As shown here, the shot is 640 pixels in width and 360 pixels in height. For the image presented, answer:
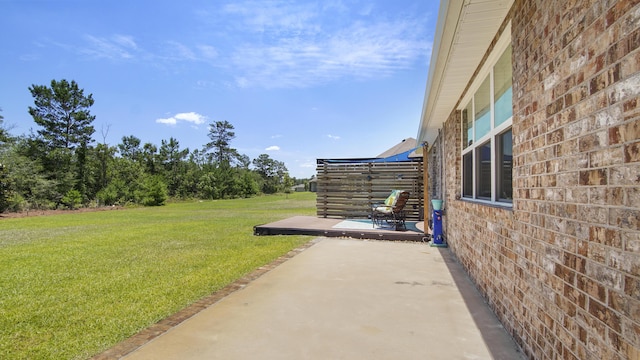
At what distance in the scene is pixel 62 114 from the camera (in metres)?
29.7

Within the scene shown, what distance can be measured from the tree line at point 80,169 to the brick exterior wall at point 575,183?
22.9 meters

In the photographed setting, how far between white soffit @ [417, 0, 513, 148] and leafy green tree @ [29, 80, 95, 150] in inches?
1353

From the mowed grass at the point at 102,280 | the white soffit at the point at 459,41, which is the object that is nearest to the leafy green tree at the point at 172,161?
the mowed grass at the point at 102,280

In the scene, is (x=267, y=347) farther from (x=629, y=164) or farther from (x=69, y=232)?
(x=69, y=232)

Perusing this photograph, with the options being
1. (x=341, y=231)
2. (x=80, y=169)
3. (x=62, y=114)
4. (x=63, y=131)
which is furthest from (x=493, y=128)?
(x=62, y=114)

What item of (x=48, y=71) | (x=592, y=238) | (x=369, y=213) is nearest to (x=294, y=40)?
(x=369, y=213)

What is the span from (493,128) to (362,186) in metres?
7.53

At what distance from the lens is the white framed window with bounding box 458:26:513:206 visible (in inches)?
124

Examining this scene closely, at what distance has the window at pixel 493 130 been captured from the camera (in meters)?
3.18

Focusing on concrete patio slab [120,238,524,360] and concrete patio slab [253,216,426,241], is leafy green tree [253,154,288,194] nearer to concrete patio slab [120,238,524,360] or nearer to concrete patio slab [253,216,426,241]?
concrete patio slab [253,216,426,241]

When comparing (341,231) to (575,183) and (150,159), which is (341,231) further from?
(150,159)

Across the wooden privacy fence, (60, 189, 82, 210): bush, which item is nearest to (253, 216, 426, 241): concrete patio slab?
the wooden privacy fence

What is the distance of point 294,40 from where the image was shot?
9867mm

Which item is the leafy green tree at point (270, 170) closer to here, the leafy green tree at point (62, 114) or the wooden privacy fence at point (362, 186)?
the leafy green tree at point (62, 114)
